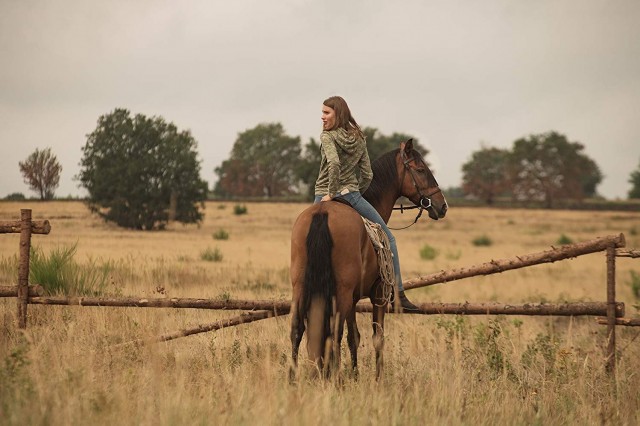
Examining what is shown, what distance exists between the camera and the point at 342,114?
6945 millimetres

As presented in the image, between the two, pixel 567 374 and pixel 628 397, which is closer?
pixel 628 397

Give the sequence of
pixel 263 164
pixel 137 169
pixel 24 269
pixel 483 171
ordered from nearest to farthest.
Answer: pixel 24 269 → pixel 137 169 → pixel 263 164 → pixel 483 171

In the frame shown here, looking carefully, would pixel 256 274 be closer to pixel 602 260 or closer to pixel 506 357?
pixel 506 357

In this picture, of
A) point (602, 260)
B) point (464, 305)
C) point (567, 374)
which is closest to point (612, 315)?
point (567, 374)

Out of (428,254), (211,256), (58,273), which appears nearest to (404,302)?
(58,273)

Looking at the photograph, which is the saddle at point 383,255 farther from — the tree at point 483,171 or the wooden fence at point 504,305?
the tree at point 483,171

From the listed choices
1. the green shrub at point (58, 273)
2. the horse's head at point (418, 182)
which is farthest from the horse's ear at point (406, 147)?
the green shrub at point (58, 273)

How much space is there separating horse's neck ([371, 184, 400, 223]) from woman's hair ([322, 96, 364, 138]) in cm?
84

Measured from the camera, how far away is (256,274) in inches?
719

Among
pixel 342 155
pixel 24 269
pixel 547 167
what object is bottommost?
pixel 24 269

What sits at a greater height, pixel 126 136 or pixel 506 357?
pixel 126 136

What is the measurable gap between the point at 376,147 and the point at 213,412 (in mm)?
71994

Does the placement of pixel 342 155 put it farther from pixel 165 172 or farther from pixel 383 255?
pixel 165 172

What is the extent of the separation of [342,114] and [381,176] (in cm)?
100
